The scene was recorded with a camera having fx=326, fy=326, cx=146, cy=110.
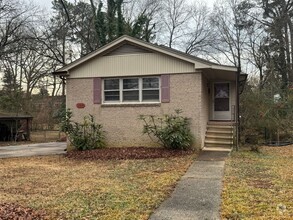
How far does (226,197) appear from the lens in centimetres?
596

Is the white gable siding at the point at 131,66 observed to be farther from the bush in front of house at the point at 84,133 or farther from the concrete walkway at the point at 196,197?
the concrete walkway at the point at 196,197

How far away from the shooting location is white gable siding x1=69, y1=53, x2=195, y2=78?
1319cm

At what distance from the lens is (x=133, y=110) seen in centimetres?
1367

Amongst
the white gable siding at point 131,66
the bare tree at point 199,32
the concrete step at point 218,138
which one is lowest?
the concrete step at point 218,138

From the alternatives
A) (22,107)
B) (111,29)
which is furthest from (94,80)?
(22,107)

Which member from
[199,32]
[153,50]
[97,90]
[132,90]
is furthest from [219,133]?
[199,32]

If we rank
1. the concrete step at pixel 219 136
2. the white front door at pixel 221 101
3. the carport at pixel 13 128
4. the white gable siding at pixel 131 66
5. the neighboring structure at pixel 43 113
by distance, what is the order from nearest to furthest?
the white gable siding at pixel 131 66 < the concrete step at pixel 219 136 < the white front door at pixel 221 101 < the carport at pixel 13 128 < the neighboring structure at pixel 43 113

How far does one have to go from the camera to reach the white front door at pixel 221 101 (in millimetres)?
16469

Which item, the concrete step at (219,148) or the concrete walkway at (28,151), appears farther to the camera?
the concrete walkway at (28,151)

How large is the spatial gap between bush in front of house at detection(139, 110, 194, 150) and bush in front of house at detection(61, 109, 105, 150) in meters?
2.02

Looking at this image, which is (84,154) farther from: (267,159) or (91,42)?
(91,42)

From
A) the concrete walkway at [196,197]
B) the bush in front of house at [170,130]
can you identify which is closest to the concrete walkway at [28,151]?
the bush in front of house at [170,130]

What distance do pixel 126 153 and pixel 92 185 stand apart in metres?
4.93

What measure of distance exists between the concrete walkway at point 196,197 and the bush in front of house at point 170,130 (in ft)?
8.68
